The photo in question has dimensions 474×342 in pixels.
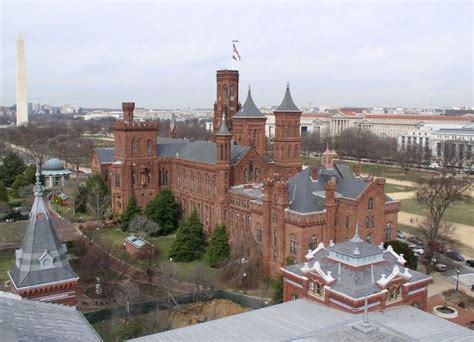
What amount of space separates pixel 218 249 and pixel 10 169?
55.3 metres

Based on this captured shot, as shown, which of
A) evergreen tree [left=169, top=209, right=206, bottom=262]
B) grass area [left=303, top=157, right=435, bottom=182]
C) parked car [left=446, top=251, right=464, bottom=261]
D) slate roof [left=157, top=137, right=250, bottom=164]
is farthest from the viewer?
grass area [left=303, top=157, right=435, bottom=182]

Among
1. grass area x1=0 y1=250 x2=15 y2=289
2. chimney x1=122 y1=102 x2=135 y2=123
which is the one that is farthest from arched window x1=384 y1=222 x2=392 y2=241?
chimney x1=122 y1=102 x2=135 y2=123

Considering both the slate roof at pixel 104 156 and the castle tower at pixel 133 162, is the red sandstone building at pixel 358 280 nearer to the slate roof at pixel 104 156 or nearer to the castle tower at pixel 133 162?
the castle tower at pixel 133 162

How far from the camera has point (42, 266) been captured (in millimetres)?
24312

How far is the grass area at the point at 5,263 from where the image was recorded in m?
42.4

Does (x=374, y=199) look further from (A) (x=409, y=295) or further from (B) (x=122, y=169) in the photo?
(B) (x=122, y=169)

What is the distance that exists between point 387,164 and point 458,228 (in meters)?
72.7

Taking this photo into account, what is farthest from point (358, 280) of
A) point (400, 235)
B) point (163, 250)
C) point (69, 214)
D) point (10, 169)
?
point (10, 169)

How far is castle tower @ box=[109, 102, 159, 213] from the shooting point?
202 ft

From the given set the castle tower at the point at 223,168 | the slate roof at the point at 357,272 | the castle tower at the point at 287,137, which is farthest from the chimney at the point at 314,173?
the slate roof at the point at 357,272

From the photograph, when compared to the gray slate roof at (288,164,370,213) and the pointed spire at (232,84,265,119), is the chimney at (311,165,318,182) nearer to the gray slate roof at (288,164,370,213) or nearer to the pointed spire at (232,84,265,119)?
the gray slate roof at (288,164,370,213)

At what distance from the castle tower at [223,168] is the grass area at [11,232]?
72.1 ft

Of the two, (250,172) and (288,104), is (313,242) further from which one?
(288,104)

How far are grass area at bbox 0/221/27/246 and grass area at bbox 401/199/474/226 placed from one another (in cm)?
5068
